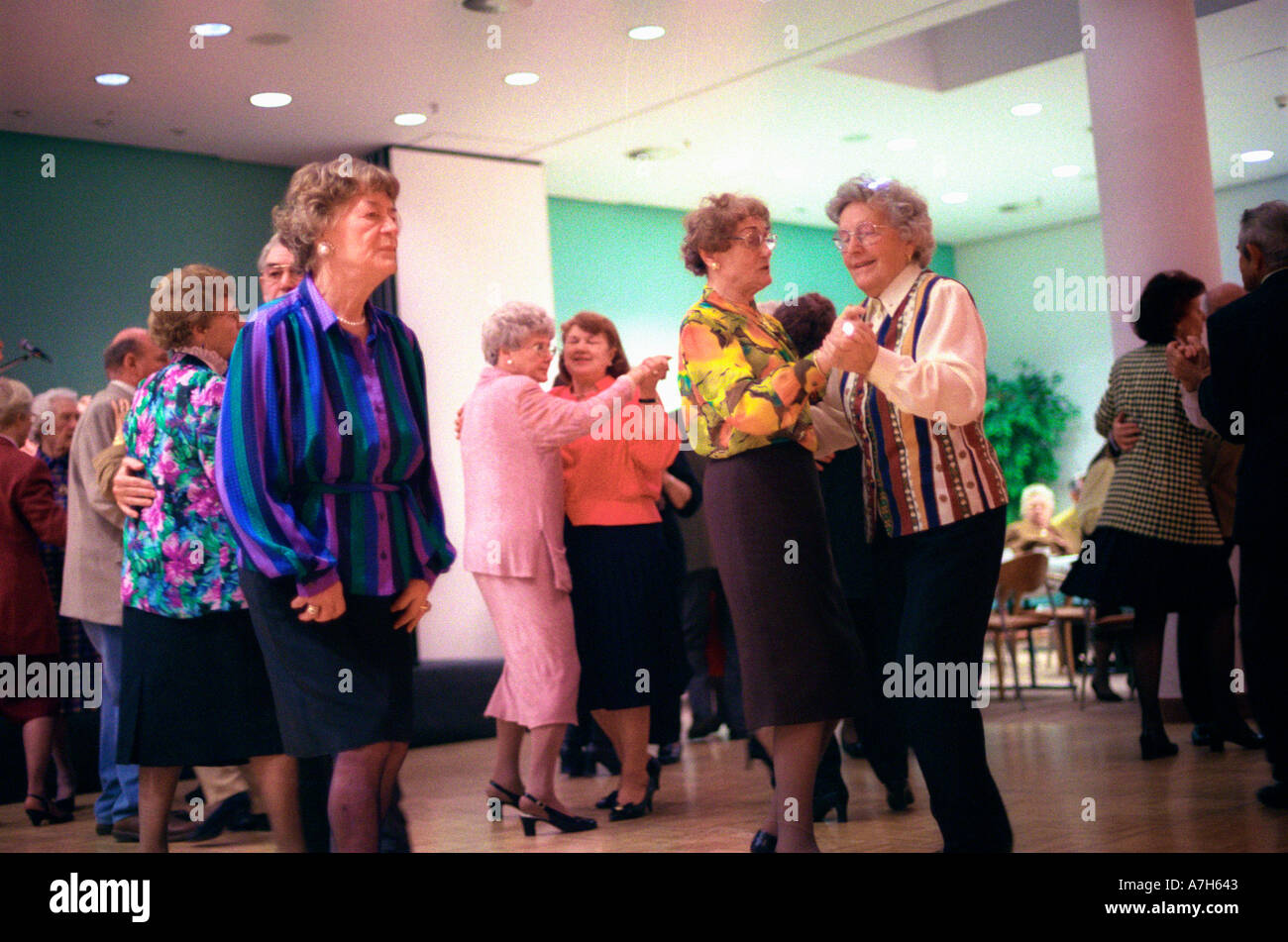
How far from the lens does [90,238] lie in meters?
7.80

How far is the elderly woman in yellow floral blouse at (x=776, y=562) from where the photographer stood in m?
3.21

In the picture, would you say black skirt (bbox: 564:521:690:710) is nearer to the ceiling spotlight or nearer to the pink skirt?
the pink skirt

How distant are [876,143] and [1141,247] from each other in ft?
11.9

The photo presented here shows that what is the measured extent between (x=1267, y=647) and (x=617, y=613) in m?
1.96

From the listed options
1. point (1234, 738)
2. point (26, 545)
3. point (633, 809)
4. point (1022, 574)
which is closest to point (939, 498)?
point (633, 809)

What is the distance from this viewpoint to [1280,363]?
3.74 metres

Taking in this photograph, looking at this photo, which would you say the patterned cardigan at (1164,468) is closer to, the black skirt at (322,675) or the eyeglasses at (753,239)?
the eyeglasses at (753,239)

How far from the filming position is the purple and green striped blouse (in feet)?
8.33

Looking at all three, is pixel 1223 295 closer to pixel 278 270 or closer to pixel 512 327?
pixel 512 327

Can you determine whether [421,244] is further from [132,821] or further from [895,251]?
[895,251]

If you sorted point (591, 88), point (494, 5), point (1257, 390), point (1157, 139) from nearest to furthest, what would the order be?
1. point (1257, 390)
2. point (1157, 139)
3. point (494, 5)
4. point (591, 88)

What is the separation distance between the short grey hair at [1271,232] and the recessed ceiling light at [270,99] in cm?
501

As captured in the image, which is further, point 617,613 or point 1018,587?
point 1018,587
